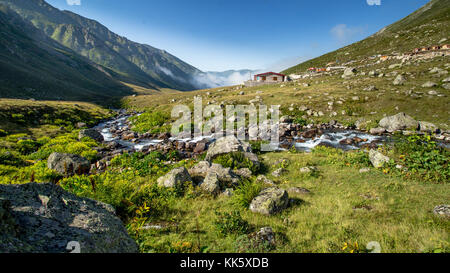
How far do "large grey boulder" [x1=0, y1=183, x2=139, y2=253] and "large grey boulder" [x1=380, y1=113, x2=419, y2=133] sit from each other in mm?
26021

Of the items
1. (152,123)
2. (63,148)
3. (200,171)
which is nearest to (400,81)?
(200,171)

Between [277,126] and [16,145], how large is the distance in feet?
85.7

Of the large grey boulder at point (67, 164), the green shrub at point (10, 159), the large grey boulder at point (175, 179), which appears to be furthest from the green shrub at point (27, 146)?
the large grey boulder at point (175, 179)

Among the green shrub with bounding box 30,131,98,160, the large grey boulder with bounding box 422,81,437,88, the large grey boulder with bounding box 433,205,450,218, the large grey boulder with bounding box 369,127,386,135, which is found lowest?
the large grey boulder with bounding box 433,205,450,218

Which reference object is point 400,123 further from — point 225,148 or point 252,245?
point 252,245

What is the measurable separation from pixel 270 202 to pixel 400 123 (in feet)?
72.3

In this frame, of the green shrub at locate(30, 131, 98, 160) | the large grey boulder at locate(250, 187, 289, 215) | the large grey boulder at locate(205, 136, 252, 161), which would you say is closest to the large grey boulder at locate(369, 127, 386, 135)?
the large grey boulder at locate(205, 136, 252, 161)

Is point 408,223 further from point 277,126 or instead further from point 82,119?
point 82,119

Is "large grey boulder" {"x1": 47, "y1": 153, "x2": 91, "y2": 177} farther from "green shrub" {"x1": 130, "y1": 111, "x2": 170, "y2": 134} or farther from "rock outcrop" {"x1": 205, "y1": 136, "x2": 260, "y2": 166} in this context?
"green shrub" {"x1": 130, "y1": 111, "x2": 170, "y2": 134}

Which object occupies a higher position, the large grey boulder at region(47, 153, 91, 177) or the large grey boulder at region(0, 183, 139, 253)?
the large grey boulder at region(0, 183, 139, 253)

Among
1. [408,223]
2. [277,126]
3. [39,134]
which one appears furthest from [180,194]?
[39,134]

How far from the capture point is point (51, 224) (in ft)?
10.9

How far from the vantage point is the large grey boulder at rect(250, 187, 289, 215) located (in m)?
6.58

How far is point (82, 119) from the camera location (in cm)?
3212
